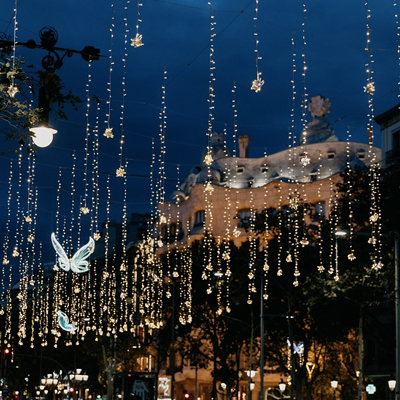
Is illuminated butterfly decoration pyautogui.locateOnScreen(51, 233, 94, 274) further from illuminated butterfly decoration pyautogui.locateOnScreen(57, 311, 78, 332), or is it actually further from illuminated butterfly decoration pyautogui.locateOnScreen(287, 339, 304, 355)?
illuminated butterfly decoration pyautogui.locateOnScreen(287, 339, 304, 355)

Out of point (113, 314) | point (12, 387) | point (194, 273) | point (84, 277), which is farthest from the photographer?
point (12, 387)

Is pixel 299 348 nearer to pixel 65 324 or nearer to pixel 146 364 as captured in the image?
pixel 65 324

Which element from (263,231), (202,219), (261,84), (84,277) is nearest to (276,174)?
(202,219)

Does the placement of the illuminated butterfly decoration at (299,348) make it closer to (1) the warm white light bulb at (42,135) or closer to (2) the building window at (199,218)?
(2) the building window at (199,218)

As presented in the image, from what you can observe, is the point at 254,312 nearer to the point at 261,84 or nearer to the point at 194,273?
the point at 194,273

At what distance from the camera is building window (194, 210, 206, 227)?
283 feet

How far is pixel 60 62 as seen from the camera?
1100 centimetres

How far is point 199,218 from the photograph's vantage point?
87.2 metres

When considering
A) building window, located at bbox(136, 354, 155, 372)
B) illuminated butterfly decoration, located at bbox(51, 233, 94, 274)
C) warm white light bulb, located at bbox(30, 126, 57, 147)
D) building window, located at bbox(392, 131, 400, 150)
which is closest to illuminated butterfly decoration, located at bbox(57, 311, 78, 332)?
illuminated butterfly decoration, located at bbox(51, 233, 94, 274)

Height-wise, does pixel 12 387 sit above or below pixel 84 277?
below

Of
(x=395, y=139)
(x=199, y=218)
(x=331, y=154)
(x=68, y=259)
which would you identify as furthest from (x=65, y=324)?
(x=331, y=154)

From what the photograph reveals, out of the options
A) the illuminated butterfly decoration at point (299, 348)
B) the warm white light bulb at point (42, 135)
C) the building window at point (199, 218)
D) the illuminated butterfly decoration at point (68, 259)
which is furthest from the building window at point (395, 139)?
the warm white light bulb at point (42, 135)

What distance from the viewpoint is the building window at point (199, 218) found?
86.2m

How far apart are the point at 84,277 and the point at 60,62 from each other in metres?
74.7
